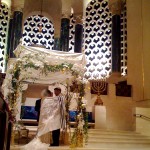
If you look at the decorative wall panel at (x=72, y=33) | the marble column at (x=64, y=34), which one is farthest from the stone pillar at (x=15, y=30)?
the decorative wall panel at (x=72, y=33)

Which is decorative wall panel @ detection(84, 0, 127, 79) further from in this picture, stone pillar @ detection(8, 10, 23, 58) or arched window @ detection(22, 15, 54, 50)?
stone pillar @ detection(8, 10, 23, 58)

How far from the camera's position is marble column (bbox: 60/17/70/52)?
568 inches

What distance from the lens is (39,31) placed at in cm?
1518

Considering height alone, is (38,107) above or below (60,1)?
below

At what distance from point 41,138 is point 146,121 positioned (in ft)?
13.6

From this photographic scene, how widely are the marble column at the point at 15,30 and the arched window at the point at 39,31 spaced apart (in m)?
1.11

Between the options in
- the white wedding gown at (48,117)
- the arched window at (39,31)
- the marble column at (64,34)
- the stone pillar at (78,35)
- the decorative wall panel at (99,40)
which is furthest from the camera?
the arched window at (39,31)

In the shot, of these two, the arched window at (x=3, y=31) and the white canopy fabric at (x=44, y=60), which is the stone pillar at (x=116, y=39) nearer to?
the white canopy fabric at (x=44, y=60)

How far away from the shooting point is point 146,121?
30.6ft

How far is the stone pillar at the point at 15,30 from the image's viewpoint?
13656 mm

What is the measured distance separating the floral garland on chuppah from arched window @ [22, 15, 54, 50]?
25.6 ft

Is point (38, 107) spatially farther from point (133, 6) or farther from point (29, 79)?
point (133, 6)

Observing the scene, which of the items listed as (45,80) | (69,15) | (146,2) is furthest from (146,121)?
(69,15)

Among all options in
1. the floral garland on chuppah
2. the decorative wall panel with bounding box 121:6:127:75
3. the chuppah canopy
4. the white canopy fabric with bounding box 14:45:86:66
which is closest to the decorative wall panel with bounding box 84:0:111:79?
the decorative wall panel with bounding box 121:6:127:75
